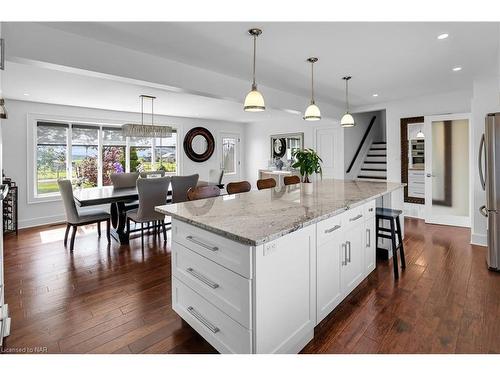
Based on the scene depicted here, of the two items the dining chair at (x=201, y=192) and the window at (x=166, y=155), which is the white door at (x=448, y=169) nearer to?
the dining chair at (x=201, y=192)

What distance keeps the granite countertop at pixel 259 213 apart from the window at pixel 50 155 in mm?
4716

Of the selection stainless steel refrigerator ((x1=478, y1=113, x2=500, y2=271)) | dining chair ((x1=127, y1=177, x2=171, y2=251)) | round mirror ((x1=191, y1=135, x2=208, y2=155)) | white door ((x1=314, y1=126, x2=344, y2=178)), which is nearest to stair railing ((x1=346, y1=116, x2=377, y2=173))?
white door ((x1=314, y1=126, x2=344, y2=178))

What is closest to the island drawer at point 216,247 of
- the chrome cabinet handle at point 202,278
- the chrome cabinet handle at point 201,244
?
the chrome cabinet handle at point 201,244

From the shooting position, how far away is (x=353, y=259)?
7.88 feet

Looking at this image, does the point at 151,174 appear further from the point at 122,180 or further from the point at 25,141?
the point at 25,141

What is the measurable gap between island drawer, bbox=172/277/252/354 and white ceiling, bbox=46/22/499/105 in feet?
7.07

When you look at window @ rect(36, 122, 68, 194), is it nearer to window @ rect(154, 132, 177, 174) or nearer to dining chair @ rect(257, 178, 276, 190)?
window @ rect(154, 132, 177, 174)

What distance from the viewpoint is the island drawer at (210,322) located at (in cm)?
152

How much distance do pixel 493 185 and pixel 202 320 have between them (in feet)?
10.7

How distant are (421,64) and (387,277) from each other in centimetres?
257

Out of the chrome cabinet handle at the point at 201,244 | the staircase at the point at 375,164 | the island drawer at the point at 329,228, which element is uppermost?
the staircase at the point at 375,164

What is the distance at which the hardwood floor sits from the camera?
1.86 m

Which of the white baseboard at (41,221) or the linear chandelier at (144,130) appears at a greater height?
the linear chandelier at (144,130)

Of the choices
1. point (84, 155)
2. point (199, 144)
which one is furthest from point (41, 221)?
point (199, 144)
